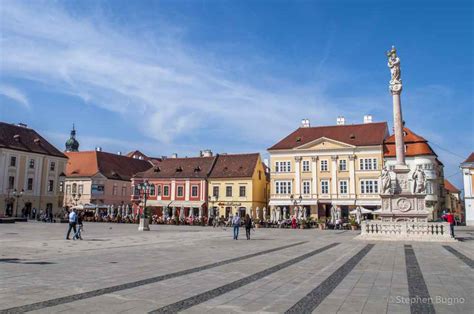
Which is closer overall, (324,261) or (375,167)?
(324,261)

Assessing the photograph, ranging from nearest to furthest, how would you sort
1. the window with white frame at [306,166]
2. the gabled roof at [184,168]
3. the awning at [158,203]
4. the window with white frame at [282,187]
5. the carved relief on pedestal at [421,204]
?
1. the carved relief on pedestal at [421,204]
2. the window with white frame at [306,166]
3. the window with white frame at [282,187]
4. the awning at [158,203]
5. the gabled roof at [184,168]

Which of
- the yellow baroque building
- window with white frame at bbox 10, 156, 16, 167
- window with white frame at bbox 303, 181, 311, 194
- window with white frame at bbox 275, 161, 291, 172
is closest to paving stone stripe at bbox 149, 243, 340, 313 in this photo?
window with white frame at bbox 303, 181, 311, 194

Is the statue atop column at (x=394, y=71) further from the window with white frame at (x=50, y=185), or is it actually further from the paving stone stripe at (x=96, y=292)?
the window with white frame at (x=50, y=185)

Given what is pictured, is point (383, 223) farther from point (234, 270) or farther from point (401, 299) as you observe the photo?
point (401, 299)

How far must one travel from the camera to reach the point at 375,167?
53.0 m

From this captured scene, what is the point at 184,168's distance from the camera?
63562 millimetres

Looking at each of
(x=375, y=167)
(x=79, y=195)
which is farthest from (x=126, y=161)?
(x=375, y=167)

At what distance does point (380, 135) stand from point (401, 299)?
49.5 m

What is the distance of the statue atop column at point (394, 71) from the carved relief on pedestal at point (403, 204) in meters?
7.66

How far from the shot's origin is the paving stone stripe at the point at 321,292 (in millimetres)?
7160

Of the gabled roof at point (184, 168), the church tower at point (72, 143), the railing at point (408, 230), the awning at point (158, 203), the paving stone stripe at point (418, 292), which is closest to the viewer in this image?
the paving stone stripe at point (418, 292)

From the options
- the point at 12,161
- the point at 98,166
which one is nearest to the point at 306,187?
the point at 98,166

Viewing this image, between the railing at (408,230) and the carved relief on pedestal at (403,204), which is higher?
the carved relief on pedestal at (403,204)

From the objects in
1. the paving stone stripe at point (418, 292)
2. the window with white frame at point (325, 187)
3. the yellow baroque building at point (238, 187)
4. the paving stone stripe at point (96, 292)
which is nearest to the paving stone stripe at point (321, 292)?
the paving stone stripe at point (418, 292)
